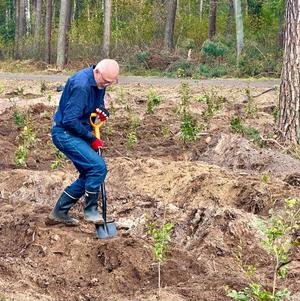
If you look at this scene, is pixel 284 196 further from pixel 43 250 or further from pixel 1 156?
pixel 1 156

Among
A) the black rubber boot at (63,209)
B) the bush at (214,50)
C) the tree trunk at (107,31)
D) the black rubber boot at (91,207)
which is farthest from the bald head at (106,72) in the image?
the tree trunk at (107,31)

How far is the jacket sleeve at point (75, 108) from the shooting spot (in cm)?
678

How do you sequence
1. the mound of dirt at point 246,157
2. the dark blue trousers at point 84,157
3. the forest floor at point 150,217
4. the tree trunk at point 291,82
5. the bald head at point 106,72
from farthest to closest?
the tree trunk at point 291,82
the mound of dirt at point 246,157
the dark blue trousers at point 84,157
the bald head at point 106,72
the forest floor at point 150,217

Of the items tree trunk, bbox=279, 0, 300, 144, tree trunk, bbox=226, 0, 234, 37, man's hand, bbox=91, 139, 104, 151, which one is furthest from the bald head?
tree trunk, bbox=226, 0, 234, 37

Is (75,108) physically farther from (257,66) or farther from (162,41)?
(162,41)

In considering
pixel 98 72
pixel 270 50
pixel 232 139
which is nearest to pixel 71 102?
pixel 98 72

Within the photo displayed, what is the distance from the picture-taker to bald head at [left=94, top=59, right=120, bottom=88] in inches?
264

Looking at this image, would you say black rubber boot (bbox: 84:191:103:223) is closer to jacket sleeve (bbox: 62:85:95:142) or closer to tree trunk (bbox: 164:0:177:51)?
jacket sleeve (bbox: 62:85:95:142)

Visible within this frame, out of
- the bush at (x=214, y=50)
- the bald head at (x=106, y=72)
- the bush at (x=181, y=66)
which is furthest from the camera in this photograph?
the bush at (x=214, y=50)

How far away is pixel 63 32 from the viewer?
102ft

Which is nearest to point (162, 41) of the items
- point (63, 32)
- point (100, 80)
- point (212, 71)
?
point (63, 32)

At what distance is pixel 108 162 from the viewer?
376 inches

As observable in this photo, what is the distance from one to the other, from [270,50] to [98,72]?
24.2 metres

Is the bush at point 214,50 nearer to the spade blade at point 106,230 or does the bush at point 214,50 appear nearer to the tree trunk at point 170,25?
the tree trunk at point 170,25
